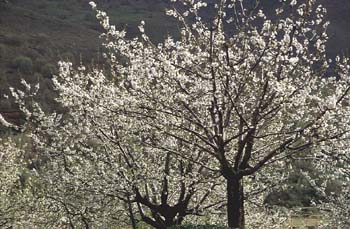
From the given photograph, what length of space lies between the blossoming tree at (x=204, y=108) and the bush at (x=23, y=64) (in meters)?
31.7

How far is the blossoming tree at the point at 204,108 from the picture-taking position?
7055 mm

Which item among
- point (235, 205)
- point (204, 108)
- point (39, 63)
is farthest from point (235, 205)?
point (39, 63)

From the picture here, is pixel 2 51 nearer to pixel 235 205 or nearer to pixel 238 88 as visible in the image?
pixel 235 205

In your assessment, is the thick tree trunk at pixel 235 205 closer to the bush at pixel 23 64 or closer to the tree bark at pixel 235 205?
the tree bark at pixel 235 205

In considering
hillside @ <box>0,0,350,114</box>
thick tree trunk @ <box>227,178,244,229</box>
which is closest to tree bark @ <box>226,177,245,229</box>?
thick tree trunk @ <box>227,178,244,229</box>

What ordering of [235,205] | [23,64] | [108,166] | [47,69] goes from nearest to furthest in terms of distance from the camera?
[235,205] < [108,166] < [47,69] < [23,64]

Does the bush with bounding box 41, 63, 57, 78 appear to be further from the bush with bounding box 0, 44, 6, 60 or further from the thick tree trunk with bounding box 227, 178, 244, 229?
the thick tree trunk with bounding box 227, 178, 244, 229

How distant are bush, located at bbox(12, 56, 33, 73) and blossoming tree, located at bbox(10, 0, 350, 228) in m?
31.7

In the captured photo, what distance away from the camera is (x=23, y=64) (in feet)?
134

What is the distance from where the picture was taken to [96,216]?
969 centimetres

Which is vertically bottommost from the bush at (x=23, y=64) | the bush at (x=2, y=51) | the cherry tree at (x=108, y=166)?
the cherry tree at (x=108, y=166)

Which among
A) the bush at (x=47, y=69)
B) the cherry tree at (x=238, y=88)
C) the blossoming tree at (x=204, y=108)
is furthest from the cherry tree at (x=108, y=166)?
the bush at (x=47, y=69)

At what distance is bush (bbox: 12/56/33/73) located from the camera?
3997 centimetres

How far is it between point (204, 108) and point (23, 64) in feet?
116
